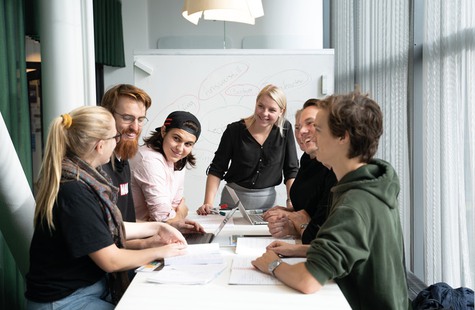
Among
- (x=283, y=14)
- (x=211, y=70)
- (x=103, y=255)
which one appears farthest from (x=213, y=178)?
(x=283, y=14)

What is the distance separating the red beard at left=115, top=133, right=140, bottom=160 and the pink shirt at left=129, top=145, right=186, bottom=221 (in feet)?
0.43

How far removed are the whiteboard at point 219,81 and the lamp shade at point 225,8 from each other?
5.10 feet

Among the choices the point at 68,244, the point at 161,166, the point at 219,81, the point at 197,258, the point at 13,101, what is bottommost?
the point at 197,258

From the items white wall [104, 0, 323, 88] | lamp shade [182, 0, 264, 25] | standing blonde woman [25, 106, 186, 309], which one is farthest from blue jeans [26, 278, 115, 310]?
white wall [104, 0, 323, 88]

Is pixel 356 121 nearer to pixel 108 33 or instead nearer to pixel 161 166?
pixel 161 166

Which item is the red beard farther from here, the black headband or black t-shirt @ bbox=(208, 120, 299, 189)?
black t-shirt @ bbox=(208, 120, 299, 189)

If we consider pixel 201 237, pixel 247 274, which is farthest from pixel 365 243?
pixel 201 237

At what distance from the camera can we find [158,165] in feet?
8.66

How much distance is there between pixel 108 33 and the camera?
5535 mm

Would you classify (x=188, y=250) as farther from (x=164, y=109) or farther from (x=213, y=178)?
(x=164, y=109)

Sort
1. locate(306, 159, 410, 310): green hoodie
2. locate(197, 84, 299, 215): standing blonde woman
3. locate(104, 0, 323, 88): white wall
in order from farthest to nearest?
locate(104, 0, 323, 88): white wall → locate(197, 84, 299, 215): standing blonde woman → locate(306, 159, 410, 310): green hoodie

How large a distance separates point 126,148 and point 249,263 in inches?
36.0

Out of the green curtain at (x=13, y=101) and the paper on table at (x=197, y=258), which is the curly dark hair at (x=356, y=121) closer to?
the paper on table at (x=197, y=258)

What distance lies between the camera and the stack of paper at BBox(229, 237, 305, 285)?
1.62m
